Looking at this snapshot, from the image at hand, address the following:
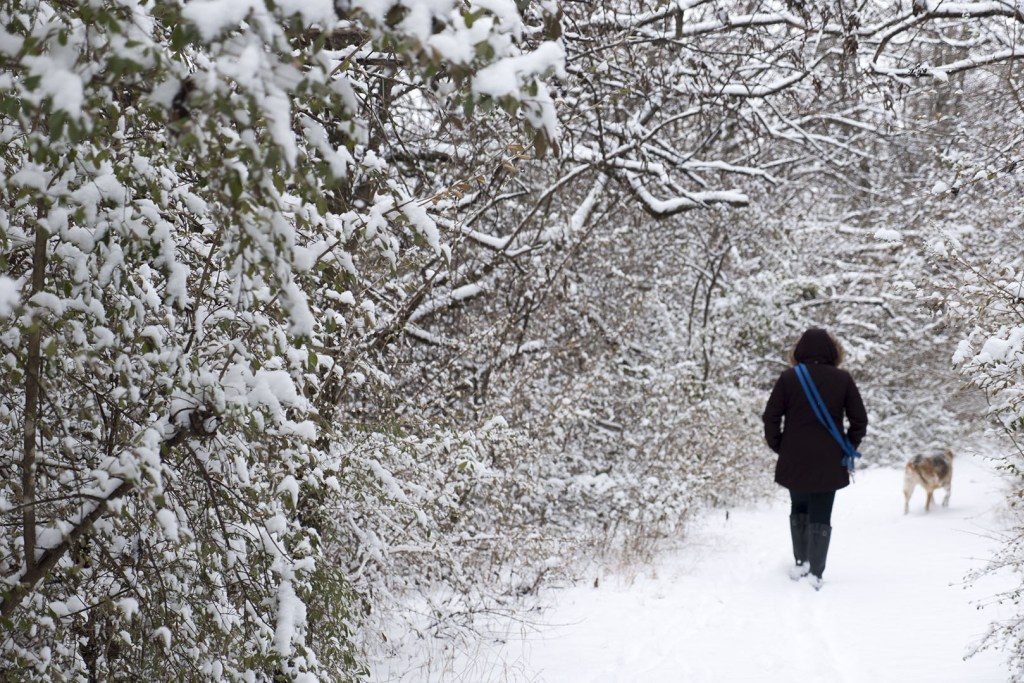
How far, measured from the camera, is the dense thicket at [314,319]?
1.62m

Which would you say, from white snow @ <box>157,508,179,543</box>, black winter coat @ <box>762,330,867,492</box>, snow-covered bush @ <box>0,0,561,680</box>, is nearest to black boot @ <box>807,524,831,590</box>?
black winter coat @ <box>762,330,867,492</box>

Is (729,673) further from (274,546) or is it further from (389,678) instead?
(274,546)

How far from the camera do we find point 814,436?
6.36 meters

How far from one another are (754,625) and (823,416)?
192cm

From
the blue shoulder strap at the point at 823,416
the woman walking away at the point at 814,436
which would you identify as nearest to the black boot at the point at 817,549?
the woman walking away at the point at 814,436

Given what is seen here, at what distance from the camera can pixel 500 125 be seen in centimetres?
490

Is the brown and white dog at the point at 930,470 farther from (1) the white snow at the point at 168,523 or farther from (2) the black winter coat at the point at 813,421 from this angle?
(1) the white snow at the point at 168,523

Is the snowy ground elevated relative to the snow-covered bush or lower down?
lower down

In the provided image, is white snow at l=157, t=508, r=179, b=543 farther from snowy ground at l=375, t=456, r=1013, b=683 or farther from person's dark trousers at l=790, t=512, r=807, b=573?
person's dark trousers at l=790, t=512, r=807, b=573

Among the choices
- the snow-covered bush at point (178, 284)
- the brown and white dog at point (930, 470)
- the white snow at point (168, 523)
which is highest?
the brown and white dog at point (930, 470)

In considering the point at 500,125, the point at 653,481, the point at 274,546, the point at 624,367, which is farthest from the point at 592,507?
the point at 274,546

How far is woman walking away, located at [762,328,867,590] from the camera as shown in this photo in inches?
248

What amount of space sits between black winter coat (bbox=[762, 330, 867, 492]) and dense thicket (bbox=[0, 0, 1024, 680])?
140 centimetres

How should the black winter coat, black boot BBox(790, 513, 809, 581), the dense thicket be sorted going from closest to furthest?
the dense thicket
the black winter coat
black boot BBox(790, 513, 809, 581)
